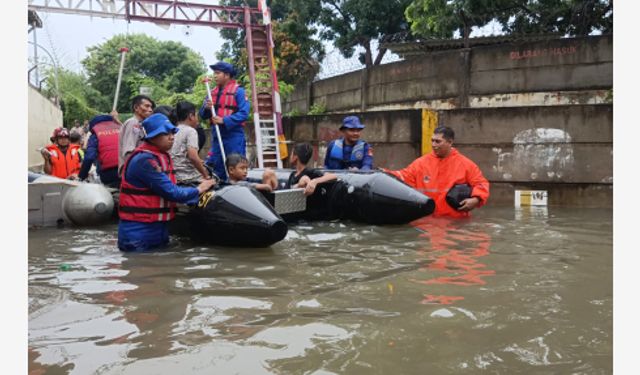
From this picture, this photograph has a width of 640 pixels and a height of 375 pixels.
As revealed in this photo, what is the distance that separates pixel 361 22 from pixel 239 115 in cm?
1588

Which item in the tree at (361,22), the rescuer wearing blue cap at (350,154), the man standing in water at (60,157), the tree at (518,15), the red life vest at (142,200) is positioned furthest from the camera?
the tree at (361,22)

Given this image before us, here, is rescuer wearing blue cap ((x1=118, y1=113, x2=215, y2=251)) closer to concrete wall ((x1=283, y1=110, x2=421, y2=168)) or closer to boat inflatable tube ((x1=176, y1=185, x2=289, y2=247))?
boat inflatable tube ((x1=176, y1=185, x2=289, y2=247))

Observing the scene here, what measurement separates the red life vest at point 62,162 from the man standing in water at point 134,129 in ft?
11.0

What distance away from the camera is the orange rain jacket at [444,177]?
253 inches

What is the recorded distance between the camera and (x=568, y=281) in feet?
12.0

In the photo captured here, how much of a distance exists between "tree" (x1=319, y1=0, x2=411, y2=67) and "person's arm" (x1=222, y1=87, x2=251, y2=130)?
15192mm

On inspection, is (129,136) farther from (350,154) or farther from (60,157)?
(60,157)

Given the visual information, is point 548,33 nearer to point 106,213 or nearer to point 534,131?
point 534,131

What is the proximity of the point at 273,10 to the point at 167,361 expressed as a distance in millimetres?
26677

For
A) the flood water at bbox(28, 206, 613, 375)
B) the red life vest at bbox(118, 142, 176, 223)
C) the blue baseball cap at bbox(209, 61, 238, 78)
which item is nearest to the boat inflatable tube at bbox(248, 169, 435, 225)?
the flood water at bbox(28, 206, 613, 375)

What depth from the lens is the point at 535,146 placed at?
8.37m

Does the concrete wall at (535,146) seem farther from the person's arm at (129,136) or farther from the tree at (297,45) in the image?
the tree at (297,45)

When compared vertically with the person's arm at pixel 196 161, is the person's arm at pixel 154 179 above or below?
below

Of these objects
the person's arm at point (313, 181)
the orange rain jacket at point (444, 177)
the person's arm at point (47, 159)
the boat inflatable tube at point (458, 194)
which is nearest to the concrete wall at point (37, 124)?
the person's arm at point (47, 159)
